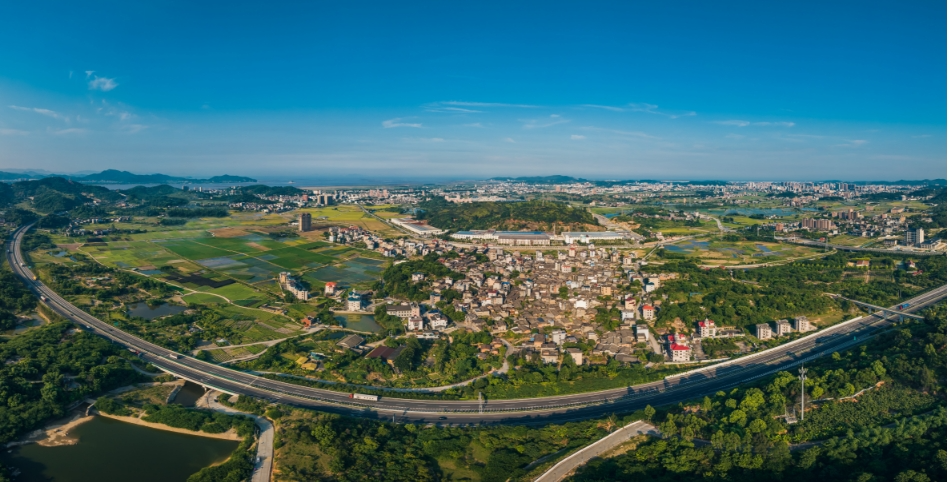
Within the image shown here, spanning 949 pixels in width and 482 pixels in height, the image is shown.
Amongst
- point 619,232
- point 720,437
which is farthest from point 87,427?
point 619,232

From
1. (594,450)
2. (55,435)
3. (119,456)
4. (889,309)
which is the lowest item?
(119,456)

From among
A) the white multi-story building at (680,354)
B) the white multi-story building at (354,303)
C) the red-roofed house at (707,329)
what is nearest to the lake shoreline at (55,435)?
the white multi-story building at (354,303)

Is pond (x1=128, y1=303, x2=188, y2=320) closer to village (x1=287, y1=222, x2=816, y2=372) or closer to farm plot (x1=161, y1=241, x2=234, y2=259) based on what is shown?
village (x1=287, y1=222, x2=816, y2=372)

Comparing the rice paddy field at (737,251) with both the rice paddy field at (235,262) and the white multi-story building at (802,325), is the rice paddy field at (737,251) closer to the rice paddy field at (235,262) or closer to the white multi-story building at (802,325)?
the white multi-story building at (802,325)

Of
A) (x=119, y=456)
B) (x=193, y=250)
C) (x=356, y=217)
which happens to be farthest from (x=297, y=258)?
(x=119, y=456)

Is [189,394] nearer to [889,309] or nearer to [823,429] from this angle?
[823,429]

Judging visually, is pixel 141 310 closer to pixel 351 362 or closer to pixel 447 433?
pixel 351 362

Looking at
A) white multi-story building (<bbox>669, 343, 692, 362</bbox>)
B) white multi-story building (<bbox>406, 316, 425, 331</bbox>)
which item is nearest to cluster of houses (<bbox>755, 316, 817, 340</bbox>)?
white multi-story building (<bbox>669, 343, 692, 362</bbox>)
